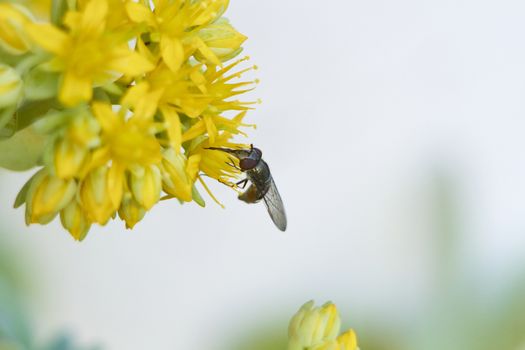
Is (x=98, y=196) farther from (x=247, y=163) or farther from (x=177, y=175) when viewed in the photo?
(x=247, y=163)

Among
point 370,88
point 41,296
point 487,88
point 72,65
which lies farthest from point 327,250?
point 72,65

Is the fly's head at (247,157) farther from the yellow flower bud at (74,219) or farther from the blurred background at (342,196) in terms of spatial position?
the blurred background at (342,196)

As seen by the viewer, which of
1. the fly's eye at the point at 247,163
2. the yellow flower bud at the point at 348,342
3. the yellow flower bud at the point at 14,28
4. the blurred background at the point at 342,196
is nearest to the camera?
the yellow flower bud at the point at 14,28

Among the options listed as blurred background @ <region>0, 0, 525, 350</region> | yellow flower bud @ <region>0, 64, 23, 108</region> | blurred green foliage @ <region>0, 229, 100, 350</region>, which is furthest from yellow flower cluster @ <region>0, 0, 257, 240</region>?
blurred background @ <region>0, 0, 525, 350</region>

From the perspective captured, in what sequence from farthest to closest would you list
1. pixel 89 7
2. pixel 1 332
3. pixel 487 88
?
A: pixel 487 88 < pixel 1 332 < pixel 89 7

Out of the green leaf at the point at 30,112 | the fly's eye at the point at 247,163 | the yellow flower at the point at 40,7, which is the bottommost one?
the fly's eye at the point at 247,163

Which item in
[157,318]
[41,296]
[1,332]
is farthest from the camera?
[157,318]

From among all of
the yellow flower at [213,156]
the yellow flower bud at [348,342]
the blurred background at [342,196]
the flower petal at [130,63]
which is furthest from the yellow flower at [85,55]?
the blurred background at [342,196]

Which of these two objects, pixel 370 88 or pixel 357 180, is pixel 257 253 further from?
pixel 370 88

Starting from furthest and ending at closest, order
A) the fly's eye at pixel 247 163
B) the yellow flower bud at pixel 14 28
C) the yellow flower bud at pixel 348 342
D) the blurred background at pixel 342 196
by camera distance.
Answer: the blurred background at pixel 342 196 < the fly's eye at pixel 247 163 < the yellow flower bud at pixel 348 342 < the yellow flower bud at pixel 14 28

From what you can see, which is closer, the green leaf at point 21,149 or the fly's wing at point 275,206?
the green leaf at point 21,149
